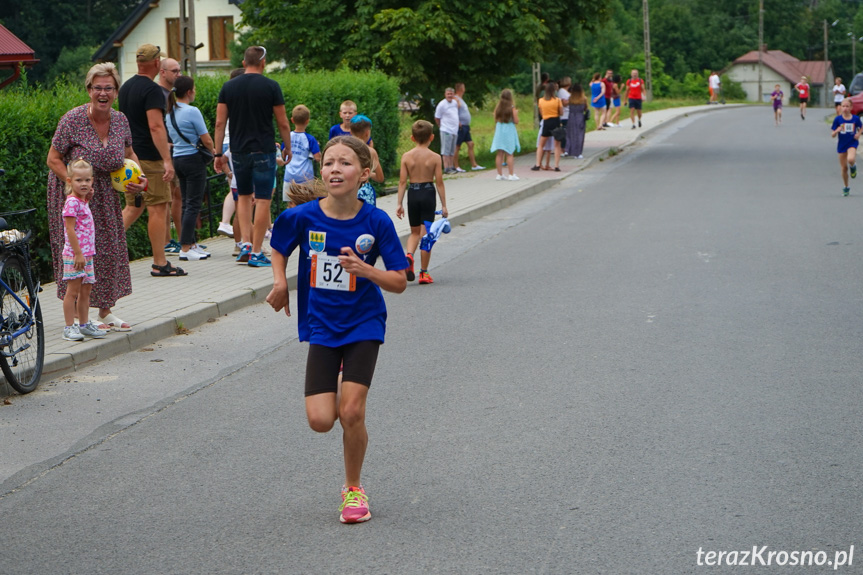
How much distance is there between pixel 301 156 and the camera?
12.3 metres

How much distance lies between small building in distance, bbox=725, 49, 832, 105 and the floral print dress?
111 metres

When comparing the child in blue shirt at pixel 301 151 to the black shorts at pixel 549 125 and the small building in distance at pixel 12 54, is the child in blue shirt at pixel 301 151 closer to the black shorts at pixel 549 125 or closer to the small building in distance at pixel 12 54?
the black shorts at pixel 549 125

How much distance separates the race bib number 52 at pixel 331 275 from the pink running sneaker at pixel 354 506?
88 cm

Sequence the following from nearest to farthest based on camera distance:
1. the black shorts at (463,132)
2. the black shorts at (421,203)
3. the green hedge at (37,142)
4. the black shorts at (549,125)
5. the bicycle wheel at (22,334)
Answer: the bicycle wheel at (22,334), the green hedge at (37,142), the black shorts at (421,203), the black shorts at (549,125), the black shorts at (463,132)

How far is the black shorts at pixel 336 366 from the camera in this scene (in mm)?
4527

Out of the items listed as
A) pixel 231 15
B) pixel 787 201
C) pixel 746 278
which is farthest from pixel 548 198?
pixel 231 15

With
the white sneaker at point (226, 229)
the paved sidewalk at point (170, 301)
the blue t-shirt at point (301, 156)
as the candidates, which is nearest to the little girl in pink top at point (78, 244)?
the paved sidewalk at point (170, 301)

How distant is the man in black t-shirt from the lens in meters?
10.9

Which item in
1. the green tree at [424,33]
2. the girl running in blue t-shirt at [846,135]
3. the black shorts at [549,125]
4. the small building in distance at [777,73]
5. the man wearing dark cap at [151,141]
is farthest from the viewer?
the small building in distance at [777,73]

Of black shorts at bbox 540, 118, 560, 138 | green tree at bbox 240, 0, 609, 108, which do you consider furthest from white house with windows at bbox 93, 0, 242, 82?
black shorts at bbox 540, 118, 560, 138

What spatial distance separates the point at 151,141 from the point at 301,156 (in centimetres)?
231

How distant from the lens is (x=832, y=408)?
20.1 ft

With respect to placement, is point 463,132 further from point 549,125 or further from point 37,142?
point 37,142

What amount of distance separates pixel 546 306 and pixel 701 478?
177 inches
